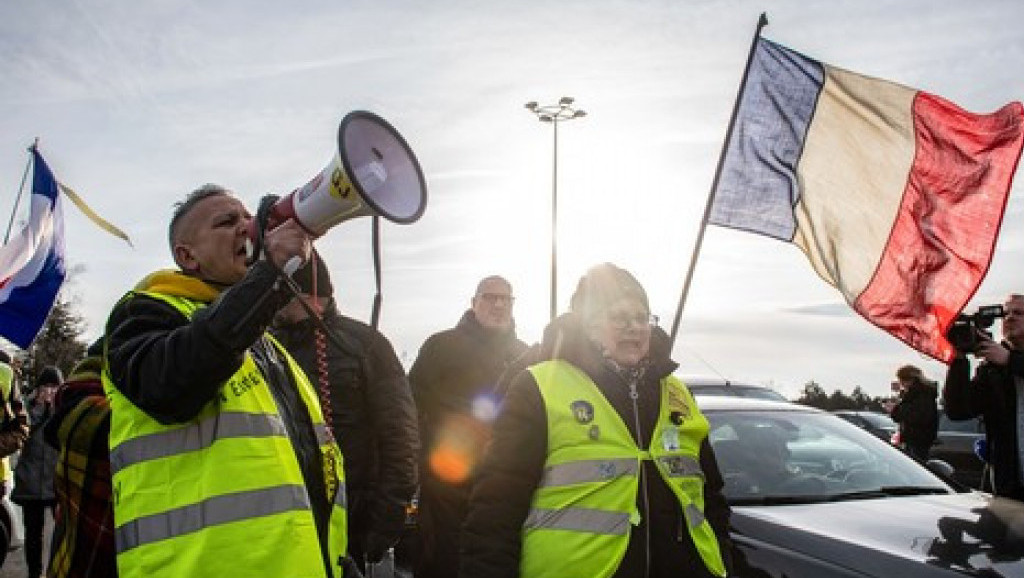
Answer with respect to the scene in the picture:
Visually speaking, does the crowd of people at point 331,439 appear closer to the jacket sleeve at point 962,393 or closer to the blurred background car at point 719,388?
the jacket sleeve at point 962,393

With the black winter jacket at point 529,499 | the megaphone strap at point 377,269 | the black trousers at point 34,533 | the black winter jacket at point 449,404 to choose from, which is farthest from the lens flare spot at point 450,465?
the black trousers at point 34,533

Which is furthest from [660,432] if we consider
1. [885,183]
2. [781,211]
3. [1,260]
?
[1,260]

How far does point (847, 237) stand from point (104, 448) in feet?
13.0

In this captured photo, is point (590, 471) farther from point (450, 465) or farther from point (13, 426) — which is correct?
point (13, 426)

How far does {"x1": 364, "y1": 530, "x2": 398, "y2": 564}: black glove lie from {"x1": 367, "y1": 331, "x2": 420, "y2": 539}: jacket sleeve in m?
0.01

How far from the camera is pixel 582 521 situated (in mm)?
2635

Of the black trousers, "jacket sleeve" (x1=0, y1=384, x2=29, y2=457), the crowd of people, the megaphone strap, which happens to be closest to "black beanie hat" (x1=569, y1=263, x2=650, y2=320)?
the crowd of people

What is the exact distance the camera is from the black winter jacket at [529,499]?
8.55ft

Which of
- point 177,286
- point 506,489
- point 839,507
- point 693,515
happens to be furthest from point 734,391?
point 177,286

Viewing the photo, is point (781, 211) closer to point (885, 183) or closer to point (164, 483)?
point (885, 183)

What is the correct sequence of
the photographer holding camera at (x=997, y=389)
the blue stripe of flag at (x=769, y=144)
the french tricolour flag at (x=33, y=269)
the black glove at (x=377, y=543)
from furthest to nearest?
the french tricolour flag at (x=33, y=269), the blue stripe of flag at (x=769, y=144), the photographer holding camera at (x=997, y=389), the black glove at (x=377, y=543)

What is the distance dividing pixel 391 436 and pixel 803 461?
2.11m

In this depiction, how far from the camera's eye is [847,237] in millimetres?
4785

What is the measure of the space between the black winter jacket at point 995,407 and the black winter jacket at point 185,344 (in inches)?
160
